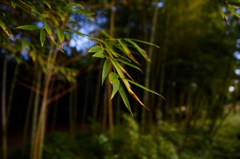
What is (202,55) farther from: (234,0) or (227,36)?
(234,0)

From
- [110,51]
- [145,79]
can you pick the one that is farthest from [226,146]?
[110,51]

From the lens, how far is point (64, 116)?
777 cm

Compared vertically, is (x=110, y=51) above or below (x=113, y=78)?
above

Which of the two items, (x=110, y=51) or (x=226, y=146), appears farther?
(x=226, y=146)

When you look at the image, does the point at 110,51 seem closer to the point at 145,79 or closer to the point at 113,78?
the point at 113,78

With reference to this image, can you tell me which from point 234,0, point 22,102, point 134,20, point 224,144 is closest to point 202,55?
point 224,144

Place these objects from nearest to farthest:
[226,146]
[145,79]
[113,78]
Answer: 1. [113,78]
2. [145,79]
3. [226,146]

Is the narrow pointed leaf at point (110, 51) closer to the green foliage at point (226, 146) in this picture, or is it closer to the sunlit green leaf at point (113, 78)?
the sunlit green leaf at point (113, 78)

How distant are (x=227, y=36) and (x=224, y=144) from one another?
1.88 metres

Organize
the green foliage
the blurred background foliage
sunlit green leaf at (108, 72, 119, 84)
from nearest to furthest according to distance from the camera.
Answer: sunlit green leaf at (108, 72, 119, 84) < the blurred background foliage < the green foliage

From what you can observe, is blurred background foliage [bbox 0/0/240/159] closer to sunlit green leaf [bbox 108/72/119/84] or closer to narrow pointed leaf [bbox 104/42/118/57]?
narrow pointed leaf [bbox 104/42/118/57]

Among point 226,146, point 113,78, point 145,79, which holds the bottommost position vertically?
point 226,146

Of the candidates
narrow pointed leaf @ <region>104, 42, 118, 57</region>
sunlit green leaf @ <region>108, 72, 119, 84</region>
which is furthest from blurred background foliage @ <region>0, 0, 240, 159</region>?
sunlit green leaf @ <region>108, 72, 119, 84</region>

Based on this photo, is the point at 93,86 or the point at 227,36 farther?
the point at 93,86
